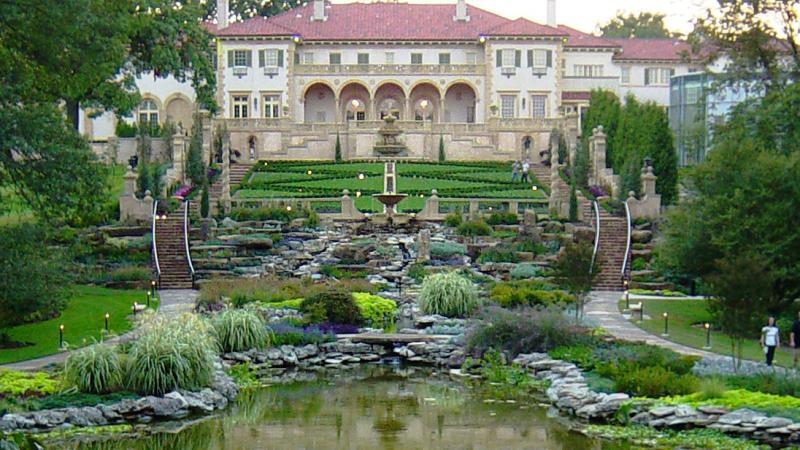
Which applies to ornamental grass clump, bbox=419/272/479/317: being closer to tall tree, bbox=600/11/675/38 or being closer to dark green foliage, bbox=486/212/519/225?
dark green foliage, bbox=486/212/519/225

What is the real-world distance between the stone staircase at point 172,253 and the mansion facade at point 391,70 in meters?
26.8

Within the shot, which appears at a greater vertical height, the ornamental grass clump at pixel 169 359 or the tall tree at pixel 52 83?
the tall tree at pixel 52 83

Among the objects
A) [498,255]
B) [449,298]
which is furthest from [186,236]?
[449,298]

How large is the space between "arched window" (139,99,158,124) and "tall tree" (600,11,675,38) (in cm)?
4940

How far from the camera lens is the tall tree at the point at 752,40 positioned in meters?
39.0

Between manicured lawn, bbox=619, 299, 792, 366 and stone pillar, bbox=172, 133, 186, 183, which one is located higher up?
stone pillar, bbox=172, 133, 186, 183

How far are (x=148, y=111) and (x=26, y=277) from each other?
5542 cm

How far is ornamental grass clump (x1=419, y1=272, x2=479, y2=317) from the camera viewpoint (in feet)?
105

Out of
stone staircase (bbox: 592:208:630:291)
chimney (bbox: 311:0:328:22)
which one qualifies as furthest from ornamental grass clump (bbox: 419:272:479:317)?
chimney (bbox: 311:0:328:22)

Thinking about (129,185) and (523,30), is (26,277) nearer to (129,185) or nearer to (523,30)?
(129,185)

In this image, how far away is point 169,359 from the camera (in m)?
21.7

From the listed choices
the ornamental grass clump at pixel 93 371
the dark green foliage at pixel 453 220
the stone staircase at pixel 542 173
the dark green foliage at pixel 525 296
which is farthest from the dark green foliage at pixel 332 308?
the stone staircase at pixel 542 173

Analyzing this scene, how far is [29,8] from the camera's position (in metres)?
24.2

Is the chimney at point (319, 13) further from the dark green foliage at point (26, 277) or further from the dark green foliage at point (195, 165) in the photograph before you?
the dark green foliage at point (26, 277)
